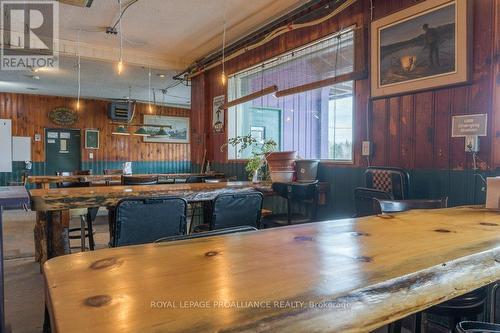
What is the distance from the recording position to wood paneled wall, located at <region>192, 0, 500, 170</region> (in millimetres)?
2283

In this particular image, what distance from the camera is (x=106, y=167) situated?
9.67 meters

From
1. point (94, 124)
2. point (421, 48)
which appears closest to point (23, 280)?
point (421, 48)

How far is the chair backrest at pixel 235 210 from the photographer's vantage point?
2309mm

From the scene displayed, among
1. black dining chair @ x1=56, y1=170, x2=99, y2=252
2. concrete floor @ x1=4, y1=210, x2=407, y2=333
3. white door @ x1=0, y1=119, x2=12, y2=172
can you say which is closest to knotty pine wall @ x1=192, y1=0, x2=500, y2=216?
concrete floor @ x1=4, y1=210, x2=407, y2=333

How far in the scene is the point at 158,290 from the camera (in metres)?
0.69

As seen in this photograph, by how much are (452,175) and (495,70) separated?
2.46ft

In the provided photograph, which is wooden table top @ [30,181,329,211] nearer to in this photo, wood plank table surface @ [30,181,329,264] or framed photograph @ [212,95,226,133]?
wood plank table surface @ [30,181,329,264]

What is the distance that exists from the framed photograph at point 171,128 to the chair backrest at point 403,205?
29.2ft

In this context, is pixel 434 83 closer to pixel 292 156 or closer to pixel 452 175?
pixel 452 175

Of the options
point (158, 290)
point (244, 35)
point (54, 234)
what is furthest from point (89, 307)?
point (244, 35)

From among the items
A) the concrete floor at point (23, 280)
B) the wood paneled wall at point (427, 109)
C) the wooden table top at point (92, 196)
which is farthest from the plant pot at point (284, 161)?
the concrete floor at point (23, 280)

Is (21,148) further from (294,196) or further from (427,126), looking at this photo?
(427,126)

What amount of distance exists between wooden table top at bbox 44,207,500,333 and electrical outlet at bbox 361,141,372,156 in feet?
6.44

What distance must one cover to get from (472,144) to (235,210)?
1675mm
